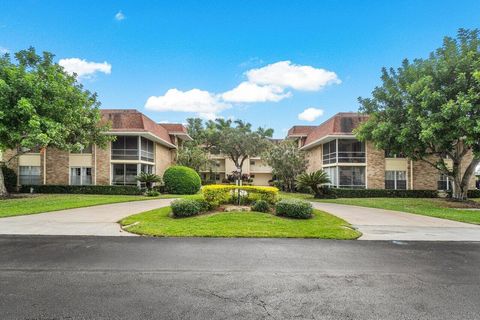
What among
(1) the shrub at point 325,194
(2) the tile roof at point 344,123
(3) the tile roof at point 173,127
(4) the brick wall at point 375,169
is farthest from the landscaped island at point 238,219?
(3) the tile roof at point 173,127

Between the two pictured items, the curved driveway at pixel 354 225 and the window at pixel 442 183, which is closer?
the curved driveway at pixel 354 225

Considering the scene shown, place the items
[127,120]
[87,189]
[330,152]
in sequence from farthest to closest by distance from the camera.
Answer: [330,152], [127,120], [87,189]

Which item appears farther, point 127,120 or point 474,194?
point 127,120

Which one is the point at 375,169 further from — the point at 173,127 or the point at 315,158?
the point at 173,127

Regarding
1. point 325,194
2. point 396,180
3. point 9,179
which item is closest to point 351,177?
point 396,180

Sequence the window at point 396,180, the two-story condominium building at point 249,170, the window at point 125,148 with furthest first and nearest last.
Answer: the two-story condominium building at point 249,170
the window at point 125,148
the window at point 396,180

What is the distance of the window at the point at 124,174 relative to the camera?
2603 cm

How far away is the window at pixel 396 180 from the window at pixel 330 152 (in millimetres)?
4621

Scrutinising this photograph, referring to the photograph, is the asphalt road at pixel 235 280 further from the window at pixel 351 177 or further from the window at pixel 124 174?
the window at pixel 351 177

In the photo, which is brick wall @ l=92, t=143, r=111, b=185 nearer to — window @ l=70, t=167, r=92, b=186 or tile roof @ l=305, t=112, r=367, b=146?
window @ l=70, t=167, r=92, b=186

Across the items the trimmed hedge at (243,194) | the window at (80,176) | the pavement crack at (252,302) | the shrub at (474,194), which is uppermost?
the window at (80,176)

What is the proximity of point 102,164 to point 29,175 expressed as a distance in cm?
658

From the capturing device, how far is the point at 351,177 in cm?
2645

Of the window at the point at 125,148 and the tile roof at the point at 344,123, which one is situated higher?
the tile roof at the point at 344,123
